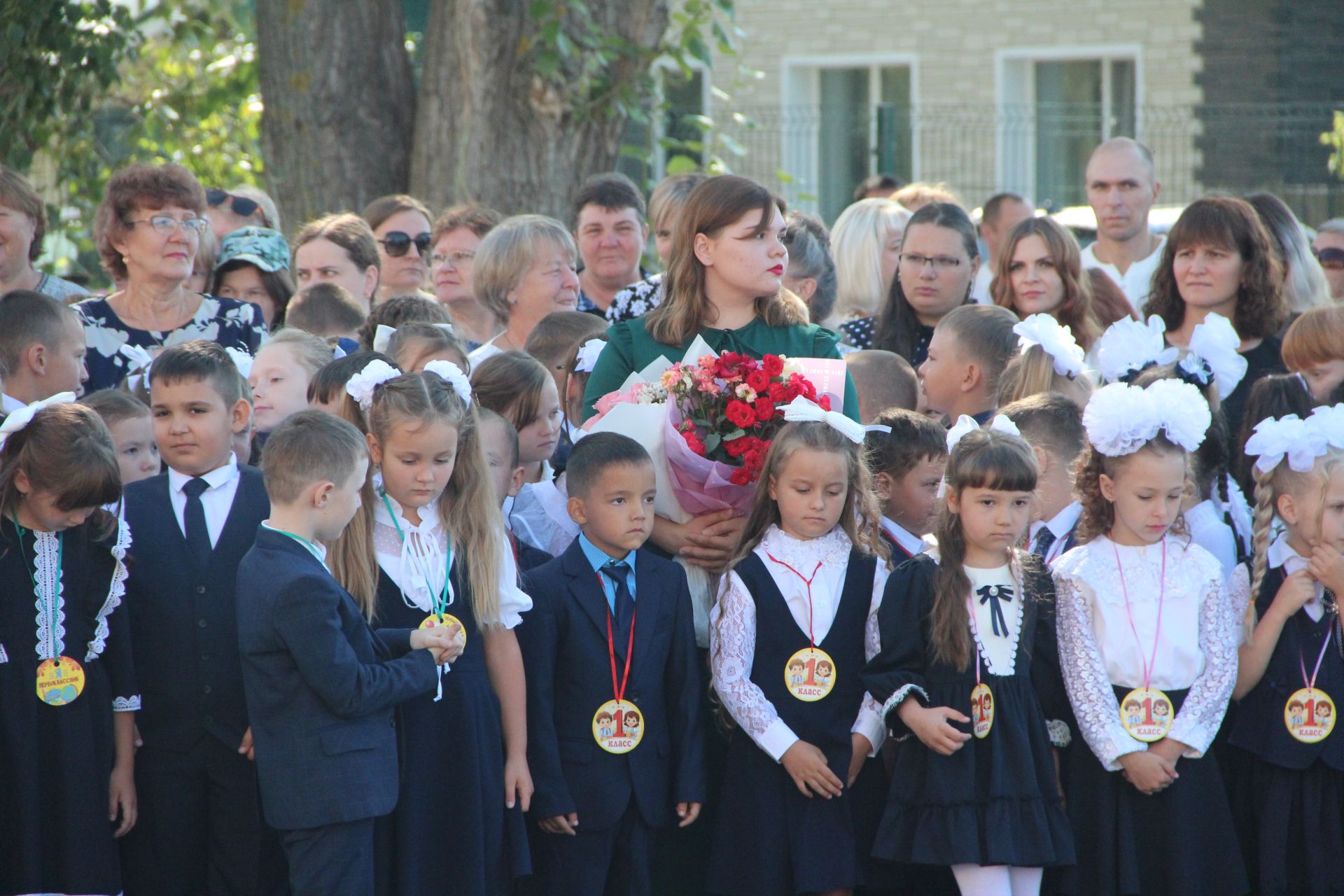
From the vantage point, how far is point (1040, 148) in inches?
633

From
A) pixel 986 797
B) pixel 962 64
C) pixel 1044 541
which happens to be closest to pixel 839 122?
pixel 962 64

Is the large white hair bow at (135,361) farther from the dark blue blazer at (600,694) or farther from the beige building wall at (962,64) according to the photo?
the beige building wall at (962,64)

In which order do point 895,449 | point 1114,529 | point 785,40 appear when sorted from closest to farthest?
point 1114,529 < point 895,449 < point 785,40

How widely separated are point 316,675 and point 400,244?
12.6 ft

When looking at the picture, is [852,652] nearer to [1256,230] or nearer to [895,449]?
[895,449]

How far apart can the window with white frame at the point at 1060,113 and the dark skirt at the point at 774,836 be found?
41.2 feet

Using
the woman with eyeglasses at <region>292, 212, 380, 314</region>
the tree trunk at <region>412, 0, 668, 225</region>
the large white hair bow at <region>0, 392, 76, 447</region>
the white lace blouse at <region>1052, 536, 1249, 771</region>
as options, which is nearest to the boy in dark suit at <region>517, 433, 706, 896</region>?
the white lace blouse at <region>1052, 536, 1249, 771</region>

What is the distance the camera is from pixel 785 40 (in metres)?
17.0

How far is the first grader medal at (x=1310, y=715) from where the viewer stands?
3980 mm

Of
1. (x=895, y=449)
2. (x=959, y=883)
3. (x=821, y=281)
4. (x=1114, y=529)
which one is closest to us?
(x=959, y=883)

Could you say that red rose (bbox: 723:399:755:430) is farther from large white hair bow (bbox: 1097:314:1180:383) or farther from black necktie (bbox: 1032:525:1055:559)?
large white hair bow (bbox: 1097:314:1180:383)

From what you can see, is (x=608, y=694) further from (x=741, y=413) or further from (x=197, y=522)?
(x=197, y=522)

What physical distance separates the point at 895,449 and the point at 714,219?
2.82ft

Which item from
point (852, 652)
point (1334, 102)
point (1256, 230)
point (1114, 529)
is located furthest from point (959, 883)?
point (1334, 102)
